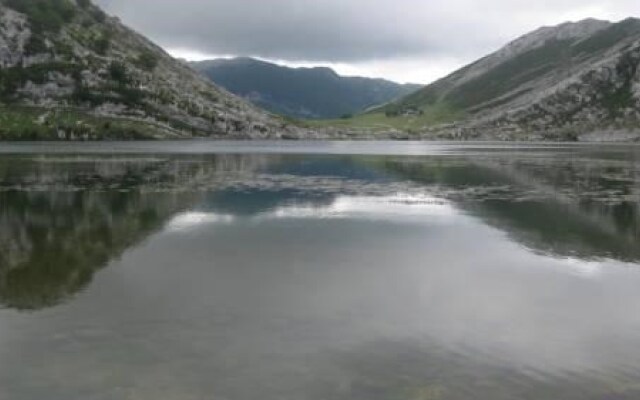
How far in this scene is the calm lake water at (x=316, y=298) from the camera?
23.0 m

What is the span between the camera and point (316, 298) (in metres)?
34.3

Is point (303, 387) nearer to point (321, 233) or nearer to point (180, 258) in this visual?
point (180, 258)

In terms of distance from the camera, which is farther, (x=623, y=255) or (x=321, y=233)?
(x=321, y=233)

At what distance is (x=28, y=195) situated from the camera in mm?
75375

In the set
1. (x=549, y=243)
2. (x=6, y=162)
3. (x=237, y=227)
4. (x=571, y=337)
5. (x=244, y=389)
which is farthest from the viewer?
(x=6, y=162)

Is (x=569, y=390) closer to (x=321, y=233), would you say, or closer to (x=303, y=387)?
(x=303, y=387)

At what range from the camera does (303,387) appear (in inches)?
874

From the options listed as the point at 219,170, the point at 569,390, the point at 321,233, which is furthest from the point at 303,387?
the point at 219,170

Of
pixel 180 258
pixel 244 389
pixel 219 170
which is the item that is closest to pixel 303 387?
pixel 244 389

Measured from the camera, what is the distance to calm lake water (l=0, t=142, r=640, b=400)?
23.0 metres

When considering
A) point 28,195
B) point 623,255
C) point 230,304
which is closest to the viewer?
point 230,304

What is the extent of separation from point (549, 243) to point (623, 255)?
5751 millimetres

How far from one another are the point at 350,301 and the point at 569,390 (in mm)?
13488

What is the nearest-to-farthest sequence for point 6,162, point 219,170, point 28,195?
point 28,195 < point 219,170 < point 6,162
